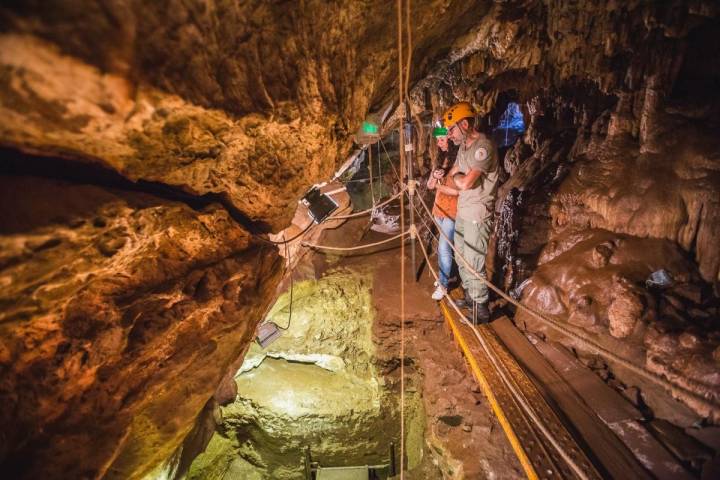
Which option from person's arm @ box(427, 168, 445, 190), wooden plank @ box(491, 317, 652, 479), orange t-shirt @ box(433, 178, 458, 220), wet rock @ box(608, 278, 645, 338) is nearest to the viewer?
wooden plank @ box(491, 317, 652, 479)

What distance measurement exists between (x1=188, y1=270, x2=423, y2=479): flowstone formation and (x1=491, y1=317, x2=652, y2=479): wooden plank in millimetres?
1555

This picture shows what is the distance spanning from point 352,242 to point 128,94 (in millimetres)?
6502

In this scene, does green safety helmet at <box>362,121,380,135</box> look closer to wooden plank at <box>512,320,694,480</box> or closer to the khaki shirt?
the khaki shirt

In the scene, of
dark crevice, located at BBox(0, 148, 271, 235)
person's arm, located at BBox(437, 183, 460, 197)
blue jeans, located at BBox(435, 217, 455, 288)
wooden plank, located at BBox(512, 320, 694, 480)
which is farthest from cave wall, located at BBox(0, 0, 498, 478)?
wooden plank, located at BBox(512, 320, 694, 480)

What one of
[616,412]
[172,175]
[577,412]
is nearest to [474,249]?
[577,412]

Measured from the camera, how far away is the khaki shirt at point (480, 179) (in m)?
3.68

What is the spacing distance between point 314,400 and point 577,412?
415 centimetres

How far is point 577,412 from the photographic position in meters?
3.08

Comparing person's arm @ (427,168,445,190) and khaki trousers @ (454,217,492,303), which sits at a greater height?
person's arm @ (427,168,445,190)

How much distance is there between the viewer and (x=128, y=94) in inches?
61.8

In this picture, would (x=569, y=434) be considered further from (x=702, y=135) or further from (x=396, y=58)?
(x=702, y=135)

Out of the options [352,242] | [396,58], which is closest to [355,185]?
[352,242]

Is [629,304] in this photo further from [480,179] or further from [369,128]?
[369,128]

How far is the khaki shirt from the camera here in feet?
12.1
